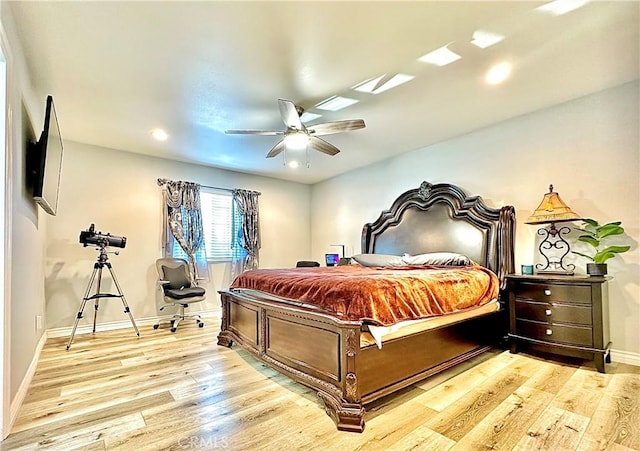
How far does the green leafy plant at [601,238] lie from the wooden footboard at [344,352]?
3.63 ft

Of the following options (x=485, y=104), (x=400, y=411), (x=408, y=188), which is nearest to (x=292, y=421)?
(x=400, y=411)

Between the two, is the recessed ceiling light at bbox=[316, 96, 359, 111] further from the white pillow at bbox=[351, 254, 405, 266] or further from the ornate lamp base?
the ornate lamp base

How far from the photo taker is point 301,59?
8.38 ft

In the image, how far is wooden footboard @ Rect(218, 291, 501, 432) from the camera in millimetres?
2016

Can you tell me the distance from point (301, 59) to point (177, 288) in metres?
3.76

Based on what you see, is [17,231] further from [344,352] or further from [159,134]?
[344,352]

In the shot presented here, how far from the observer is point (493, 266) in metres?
3.72

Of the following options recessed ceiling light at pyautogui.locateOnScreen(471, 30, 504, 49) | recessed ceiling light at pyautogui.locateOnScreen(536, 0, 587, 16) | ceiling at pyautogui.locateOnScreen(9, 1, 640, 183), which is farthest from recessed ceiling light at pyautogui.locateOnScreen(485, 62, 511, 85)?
recessed ceiling light at pyautogui.locateOnScreen(536, 0, 587, 16)

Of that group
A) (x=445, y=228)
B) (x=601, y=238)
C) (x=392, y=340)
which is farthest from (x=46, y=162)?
(x=601, y=238)

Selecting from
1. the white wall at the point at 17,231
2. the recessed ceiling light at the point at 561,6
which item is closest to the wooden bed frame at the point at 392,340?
the white wall at the point at 17,231

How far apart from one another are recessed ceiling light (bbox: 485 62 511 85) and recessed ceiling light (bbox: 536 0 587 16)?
0.58 m

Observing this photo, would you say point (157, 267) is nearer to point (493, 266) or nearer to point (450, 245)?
point (450, 245)

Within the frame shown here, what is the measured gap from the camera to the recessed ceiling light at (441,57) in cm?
250

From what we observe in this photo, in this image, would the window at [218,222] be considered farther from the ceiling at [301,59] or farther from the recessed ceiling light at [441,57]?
the recessed ceiling light at [441,57]
